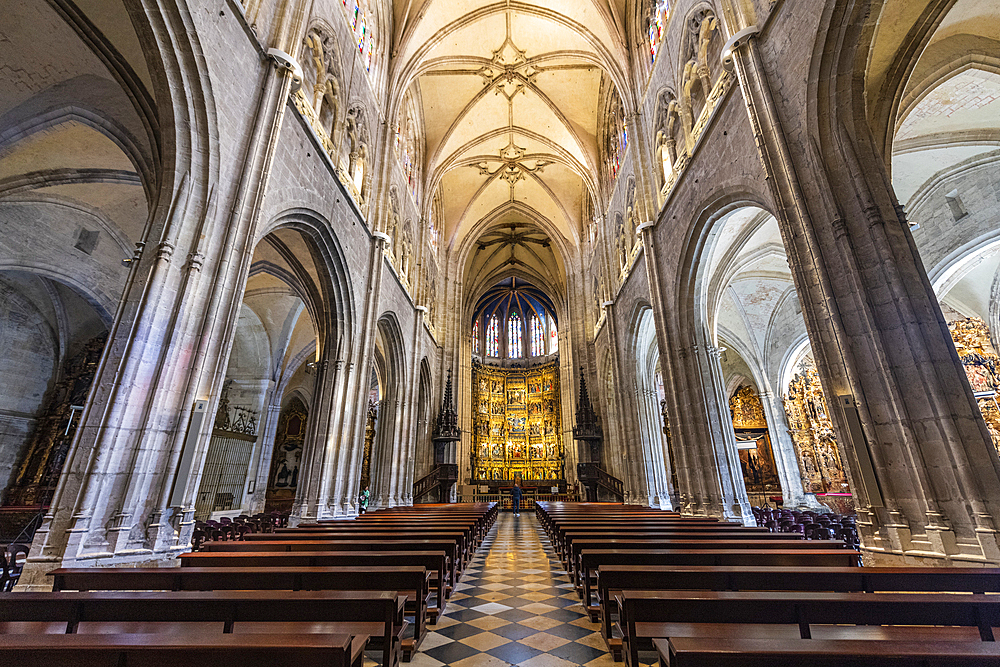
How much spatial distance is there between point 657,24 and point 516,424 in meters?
22.9

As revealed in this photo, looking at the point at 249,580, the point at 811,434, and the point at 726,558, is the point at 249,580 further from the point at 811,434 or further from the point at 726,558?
the point at 811,434

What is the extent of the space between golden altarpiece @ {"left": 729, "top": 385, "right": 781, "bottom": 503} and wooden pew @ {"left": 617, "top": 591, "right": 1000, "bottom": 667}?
18734 mm

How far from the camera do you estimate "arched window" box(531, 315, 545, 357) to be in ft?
107

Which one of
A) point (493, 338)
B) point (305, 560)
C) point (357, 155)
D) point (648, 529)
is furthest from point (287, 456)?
point (305, 560)

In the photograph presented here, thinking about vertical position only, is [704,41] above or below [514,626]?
above

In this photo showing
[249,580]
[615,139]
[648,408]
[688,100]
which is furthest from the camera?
[615,139]

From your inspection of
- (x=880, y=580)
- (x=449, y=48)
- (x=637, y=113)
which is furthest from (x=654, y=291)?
(x=449, y=48)

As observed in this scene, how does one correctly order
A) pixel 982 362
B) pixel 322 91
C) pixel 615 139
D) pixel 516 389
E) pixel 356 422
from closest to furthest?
pixel 322 91
pixel 356 422
pixel 982 362
pixel 615 139
pixel 516 389

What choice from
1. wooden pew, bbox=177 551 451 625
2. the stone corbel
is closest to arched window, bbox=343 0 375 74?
the stone corbel

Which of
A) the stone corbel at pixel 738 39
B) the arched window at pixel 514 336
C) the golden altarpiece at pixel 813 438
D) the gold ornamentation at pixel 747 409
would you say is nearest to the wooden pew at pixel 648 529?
the stone corbel at pixel 738 39

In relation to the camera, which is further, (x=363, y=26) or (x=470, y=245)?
(x=470, y=245)

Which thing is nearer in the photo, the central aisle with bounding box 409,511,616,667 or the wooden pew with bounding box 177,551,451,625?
the central aisle with bounding box 409,511,616,667

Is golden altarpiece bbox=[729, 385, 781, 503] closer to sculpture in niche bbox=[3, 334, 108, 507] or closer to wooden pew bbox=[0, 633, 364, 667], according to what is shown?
wooden pew bbox=[0, 633, 364, 667]

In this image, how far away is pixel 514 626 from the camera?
367cm
